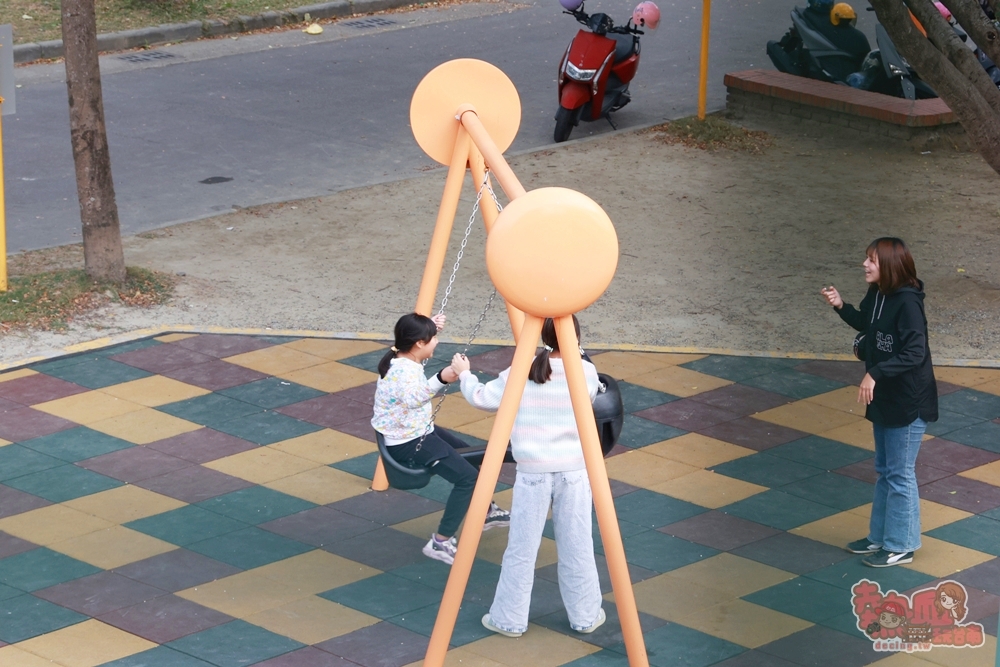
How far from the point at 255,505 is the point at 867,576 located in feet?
9.47

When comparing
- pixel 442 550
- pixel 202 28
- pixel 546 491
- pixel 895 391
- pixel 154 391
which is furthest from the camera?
pixel 202 28

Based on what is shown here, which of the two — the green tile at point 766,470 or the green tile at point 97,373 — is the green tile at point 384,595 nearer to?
the green tile at point 766,470

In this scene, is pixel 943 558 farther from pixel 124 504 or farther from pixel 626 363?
pixel 124 504

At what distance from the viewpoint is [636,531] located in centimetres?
674

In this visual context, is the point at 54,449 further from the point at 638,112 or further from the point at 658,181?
the point at 638,112

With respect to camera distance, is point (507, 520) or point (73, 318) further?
point (73, 318)

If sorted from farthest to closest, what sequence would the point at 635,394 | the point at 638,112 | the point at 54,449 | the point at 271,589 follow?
the point at 638,112 → the point at 635,394 → the point at 54,449 → the point at 271,589

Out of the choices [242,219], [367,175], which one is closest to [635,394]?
[242,219]

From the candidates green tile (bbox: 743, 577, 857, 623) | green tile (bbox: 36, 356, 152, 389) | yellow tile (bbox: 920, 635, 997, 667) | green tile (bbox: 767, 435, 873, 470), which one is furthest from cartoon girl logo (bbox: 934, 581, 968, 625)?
green tile (bbox: 36, 356, 152, 389)

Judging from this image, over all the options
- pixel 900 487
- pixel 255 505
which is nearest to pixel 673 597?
pixel 900 487

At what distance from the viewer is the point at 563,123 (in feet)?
46.0

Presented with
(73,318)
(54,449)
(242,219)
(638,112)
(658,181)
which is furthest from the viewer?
(638,112)

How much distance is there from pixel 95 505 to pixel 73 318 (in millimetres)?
2786

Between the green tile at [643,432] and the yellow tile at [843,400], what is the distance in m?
0.99
